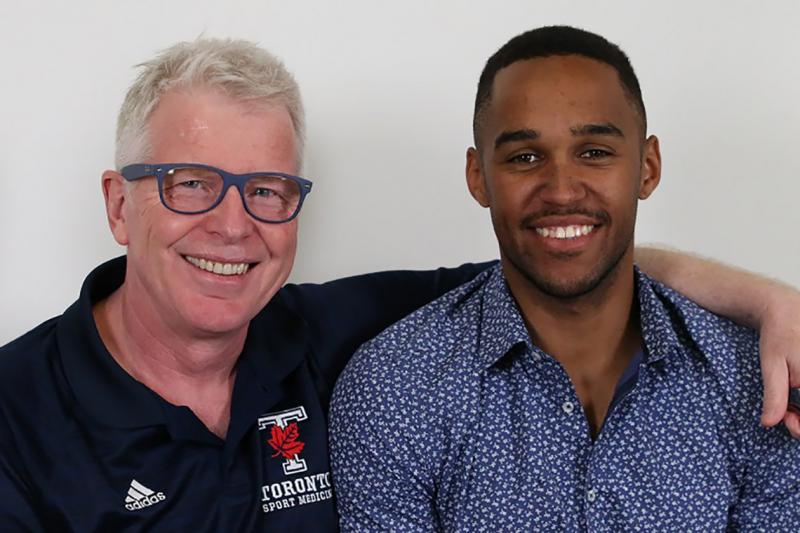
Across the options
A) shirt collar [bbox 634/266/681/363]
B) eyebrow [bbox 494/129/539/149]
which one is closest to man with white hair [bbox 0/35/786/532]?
shirt collar [bbox 634/266/681/363]

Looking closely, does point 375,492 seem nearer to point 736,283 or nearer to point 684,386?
point 684,386

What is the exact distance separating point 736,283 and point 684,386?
22cm

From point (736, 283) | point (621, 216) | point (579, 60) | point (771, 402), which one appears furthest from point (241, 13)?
point (771, 402)

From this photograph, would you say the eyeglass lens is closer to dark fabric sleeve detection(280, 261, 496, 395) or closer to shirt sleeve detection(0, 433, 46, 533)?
dark fabric sleeve detection(280, 261, 496, 395)

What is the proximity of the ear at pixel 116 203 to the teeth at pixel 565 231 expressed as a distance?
0.71 meters

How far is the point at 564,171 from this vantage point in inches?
64.3

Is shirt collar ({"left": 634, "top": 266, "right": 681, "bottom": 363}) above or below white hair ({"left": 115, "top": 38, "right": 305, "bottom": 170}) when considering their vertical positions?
below

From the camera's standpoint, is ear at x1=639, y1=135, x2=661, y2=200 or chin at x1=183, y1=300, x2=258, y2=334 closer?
chin at x1=183, y1=300, x2=258, y2=334

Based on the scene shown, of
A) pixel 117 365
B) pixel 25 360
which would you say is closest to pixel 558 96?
pixel 117 365

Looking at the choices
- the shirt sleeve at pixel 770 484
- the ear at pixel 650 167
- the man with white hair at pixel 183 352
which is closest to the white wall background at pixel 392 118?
the man with white hair at pixel 183 352

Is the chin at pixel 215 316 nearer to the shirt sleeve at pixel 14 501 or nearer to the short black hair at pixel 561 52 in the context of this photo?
the shirt sleeve at pixel 14 501

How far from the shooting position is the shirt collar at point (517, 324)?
1698mm

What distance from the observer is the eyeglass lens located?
63.2 inches

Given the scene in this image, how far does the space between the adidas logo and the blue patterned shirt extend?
1.05 feet
